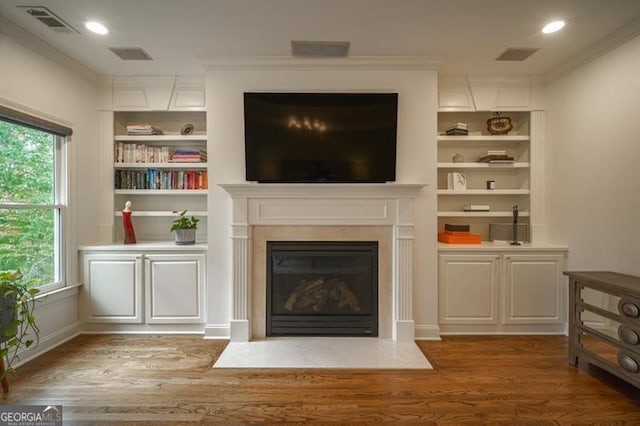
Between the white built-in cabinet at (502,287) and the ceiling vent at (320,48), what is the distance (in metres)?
2.11

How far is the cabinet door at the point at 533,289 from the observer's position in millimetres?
3240

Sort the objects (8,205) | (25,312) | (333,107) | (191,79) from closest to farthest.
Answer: (25,312) → (8,205) → (333,107) → (191,79)

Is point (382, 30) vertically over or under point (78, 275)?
over

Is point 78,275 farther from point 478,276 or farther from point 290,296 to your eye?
point 478,276

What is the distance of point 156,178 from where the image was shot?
3.62 meters

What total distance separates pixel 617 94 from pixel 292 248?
10.2 feet

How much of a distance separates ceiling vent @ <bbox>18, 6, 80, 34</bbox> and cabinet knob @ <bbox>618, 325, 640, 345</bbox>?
463 centimetres

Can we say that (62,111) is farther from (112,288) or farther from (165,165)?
(112,288)

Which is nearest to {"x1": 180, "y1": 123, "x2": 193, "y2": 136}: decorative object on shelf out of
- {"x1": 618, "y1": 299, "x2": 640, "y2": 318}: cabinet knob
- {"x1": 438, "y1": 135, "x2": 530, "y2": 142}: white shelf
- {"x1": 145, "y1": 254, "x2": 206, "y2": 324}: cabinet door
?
{"x1": 145, "y1": 254, "x2": 206, "y2": 324}: cabinet door

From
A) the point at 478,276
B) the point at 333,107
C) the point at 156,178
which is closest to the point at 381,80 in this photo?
the point at 333,107

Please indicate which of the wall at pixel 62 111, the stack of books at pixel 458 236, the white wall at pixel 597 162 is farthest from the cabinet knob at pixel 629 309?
the wall at pixel 62 111

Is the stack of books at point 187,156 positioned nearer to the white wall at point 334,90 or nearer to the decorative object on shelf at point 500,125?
the white wall at point 334,90

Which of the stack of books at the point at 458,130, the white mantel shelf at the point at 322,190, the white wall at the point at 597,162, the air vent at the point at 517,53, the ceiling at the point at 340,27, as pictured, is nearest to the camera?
the ceiling at the point at 340,27

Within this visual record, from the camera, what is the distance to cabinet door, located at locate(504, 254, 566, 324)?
324 cm
